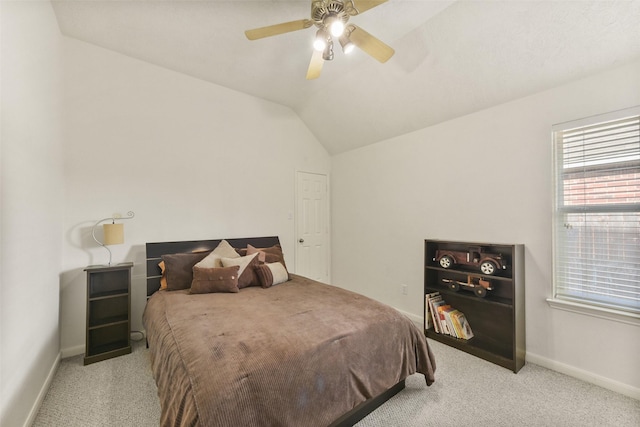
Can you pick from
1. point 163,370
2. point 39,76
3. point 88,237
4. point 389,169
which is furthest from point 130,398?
point 389,169

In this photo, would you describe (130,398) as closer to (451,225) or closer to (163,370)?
(163,370)

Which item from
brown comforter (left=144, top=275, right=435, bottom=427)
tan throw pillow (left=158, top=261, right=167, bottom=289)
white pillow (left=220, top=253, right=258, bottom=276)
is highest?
white pillow (left=220, top=253, right=258, bottom=276)

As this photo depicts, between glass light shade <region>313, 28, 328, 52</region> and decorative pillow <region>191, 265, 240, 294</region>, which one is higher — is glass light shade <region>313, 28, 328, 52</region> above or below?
above

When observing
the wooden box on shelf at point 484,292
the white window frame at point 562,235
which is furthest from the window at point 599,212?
the wooden box on shelf at point 484,292

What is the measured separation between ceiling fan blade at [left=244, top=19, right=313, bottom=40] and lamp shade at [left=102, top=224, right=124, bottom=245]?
7.13 ft

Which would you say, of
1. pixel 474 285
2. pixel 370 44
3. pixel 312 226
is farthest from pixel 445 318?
pixel 370 44

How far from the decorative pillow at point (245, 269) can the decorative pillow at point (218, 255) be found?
10 centimetres

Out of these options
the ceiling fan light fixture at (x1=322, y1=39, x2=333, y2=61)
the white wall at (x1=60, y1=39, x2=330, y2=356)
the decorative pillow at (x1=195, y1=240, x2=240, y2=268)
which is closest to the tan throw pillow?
the white wall at (x1=60, y1=39, x2=330, y2=356)

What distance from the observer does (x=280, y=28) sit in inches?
77.0

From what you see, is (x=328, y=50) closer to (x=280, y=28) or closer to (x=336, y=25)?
(x=336, y=25)

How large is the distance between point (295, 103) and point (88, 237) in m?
3.09

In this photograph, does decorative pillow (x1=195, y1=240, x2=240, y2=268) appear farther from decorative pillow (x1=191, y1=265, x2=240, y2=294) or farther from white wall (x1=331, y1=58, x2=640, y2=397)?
white wall (x1=331, y1=58, x2=640, y2=397)

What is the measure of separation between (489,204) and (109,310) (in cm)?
405

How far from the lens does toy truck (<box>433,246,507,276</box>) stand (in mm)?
2648
